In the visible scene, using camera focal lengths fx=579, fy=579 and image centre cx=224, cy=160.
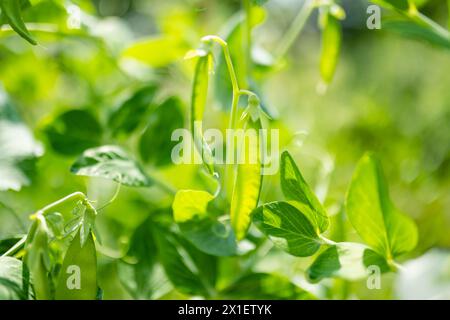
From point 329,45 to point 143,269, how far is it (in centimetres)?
15

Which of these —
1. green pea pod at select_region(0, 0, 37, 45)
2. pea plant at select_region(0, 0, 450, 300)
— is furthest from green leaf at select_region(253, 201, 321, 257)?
green pea pod at select_region(0, 0, 37, 45)

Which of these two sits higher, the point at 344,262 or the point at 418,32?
the point at 418,32

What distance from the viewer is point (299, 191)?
23 cm

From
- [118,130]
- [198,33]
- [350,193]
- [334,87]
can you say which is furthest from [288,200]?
[334,87]

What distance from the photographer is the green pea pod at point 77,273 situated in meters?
0.21

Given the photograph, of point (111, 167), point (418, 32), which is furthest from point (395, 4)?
point (111, 167)

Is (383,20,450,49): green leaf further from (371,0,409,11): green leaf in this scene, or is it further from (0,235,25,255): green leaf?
(0,235,25,255): green leaf

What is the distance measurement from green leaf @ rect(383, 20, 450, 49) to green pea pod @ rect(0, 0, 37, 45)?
0.18 m

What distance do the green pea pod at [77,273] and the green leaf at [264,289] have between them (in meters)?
0.08

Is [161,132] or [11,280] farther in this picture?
[161,132]

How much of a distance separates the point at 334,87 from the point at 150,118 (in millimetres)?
340

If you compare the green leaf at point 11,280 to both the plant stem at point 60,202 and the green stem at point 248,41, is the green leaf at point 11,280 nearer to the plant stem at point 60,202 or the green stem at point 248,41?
the plant stem at point 60,202

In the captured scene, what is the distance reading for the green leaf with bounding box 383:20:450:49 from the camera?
0.91ft

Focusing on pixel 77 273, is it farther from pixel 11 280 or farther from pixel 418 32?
pixel 418 32
